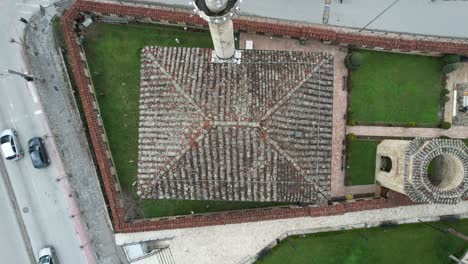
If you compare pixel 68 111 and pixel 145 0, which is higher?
pixel 145 0

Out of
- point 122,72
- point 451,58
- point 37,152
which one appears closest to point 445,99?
point 451,58

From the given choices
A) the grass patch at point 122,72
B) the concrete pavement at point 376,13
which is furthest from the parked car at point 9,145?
the concrete pavement at point 376,13

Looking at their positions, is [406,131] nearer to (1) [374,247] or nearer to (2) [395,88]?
(2) [395,88]

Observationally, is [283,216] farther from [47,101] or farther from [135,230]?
[47,101]

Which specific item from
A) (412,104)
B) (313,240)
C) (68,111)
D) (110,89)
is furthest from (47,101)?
(412,104)

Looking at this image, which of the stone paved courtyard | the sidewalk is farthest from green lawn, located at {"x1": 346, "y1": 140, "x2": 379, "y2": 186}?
the sidewalk
